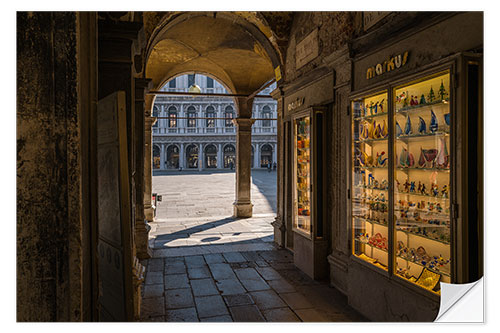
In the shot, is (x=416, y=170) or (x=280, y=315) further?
(x=280, y=315)

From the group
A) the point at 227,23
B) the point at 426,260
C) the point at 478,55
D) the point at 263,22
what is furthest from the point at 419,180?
the point at 227,23

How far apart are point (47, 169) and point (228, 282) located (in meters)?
3.44

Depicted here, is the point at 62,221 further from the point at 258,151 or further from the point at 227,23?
the point at 258,151

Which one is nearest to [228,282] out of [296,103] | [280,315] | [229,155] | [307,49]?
[280,315]

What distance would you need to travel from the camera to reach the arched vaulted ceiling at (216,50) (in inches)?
275

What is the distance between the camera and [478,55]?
2625 mm

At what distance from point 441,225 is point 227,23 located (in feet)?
20.9

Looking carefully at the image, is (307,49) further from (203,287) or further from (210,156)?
(210,156)

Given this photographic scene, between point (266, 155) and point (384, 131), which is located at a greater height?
point (266, 155)

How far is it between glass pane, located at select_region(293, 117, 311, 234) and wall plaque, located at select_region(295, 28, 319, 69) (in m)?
0.99

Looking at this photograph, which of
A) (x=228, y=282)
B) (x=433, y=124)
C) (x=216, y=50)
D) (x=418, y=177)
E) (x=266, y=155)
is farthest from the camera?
(x=266, y=155)

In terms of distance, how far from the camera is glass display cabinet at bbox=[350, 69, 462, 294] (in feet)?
10.2

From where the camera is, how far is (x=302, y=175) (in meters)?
5.81

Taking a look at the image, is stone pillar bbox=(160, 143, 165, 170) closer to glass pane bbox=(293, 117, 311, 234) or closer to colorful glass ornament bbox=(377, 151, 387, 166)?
glass pane bbox=(293, 117, 311, 234)
